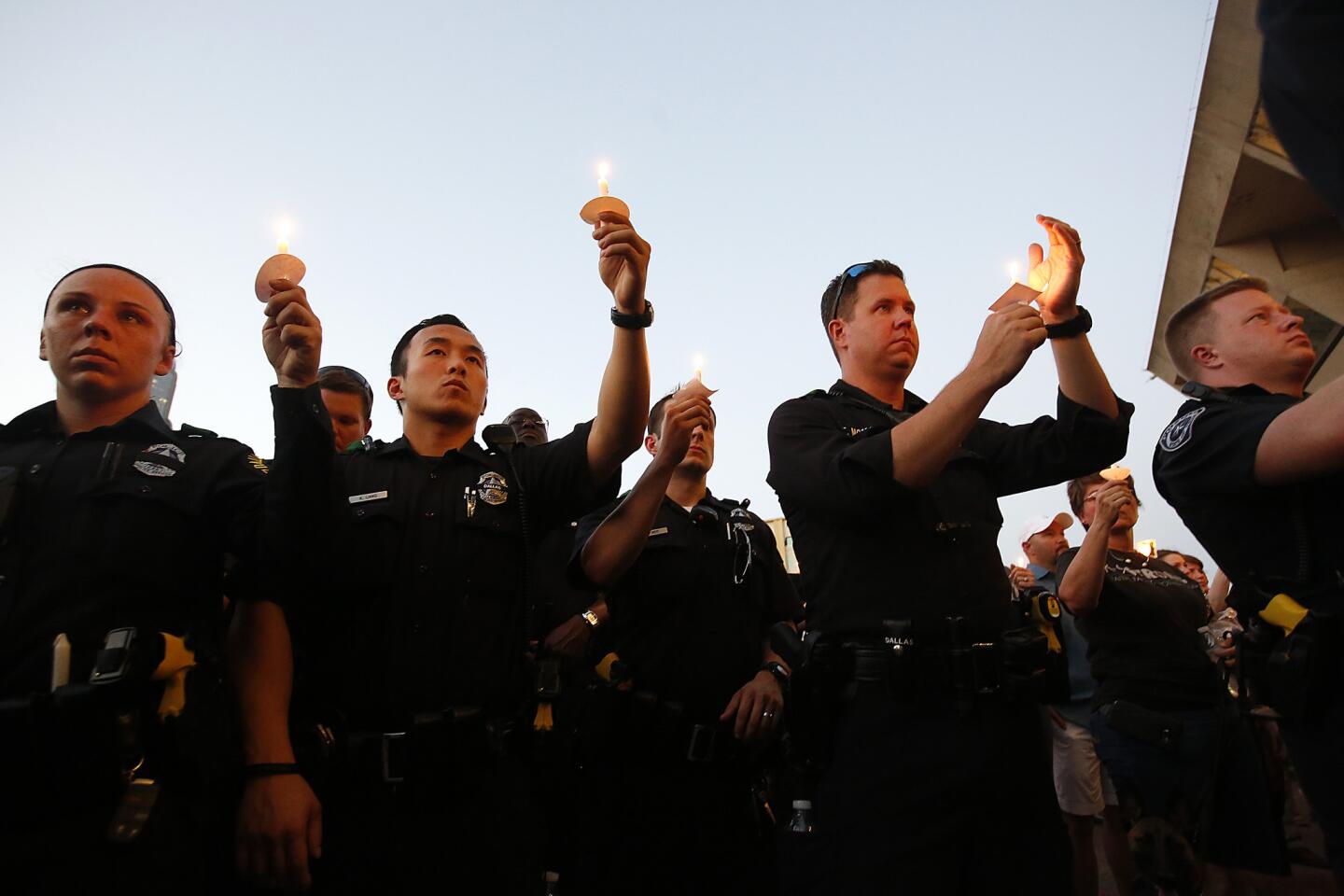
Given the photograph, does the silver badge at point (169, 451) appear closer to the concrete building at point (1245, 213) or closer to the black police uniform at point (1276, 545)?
the black police uniform at point (1276, 545)

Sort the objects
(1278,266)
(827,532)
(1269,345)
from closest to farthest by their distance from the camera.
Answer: (827,532) < (1269,345) < (1278,266)

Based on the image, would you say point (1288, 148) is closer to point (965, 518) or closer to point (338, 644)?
point (965, 518)

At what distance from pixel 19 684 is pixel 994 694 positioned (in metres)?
2.67

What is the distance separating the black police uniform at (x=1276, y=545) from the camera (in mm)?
2375

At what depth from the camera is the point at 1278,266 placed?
15.5 metres

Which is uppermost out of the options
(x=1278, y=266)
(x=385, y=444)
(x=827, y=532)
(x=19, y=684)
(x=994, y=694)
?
(x=1278, y=266)

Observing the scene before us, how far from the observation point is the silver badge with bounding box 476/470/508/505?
284cm

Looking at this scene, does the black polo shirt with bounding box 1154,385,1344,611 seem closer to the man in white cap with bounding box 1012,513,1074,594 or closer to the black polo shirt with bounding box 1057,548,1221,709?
the black polo shirt with bounding box 1057,548,1221,709

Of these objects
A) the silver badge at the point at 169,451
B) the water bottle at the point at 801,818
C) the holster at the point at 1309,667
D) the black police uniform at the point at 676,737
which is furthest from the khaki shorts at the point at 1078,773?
the silver badge at the point at 169,451

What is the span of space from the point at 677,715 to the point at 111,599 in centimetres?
227

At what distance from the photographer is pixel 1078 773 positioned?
242 inches

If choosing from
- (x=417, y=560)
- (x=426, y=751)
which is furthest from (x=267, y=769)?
(x=417, y=560)

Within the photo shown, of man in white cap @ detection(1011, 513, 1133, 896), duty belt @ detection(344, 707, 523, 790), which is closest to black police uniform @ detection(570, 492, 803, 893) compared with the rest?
duty belt @ detection(344, 707, 523, 790)

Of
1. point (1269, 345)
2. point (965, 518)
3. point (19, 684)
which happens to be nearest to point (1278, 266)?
point (1269, 345)
